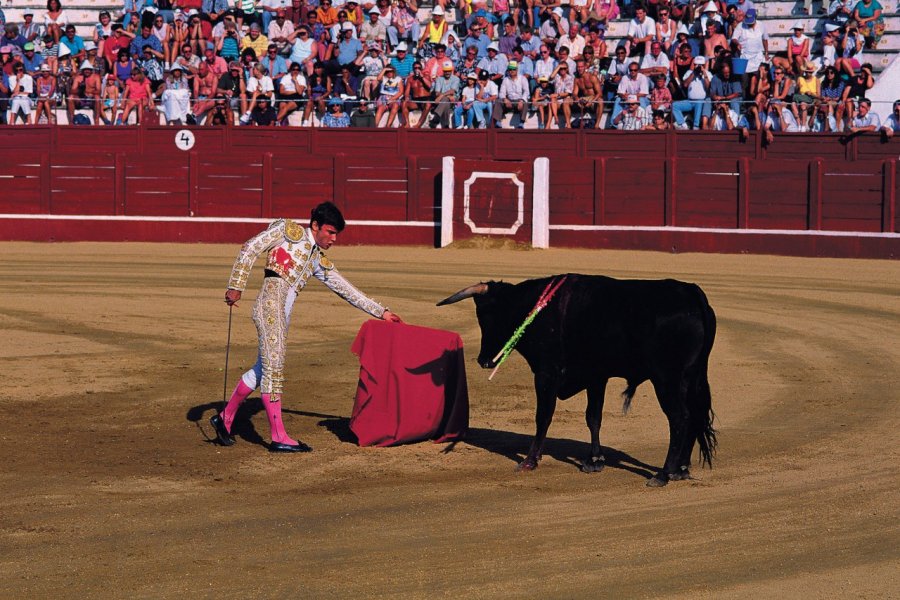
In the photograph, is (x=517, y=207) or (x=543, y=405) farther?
(x=517, y=207)

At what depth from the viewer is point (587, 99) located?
2069cm

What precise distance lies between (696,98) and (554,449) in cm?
1320

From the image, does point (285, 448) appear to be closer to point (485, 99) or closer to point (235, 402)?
point (235, 402)

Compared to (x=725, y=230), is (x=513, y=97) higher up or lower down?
higher up

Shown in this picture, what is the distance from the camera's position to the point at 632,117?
68.2 ft

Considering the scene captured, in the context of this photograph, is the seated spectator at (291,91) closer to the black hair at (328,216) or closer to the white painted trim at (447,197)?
the white painted trim at (447,197)

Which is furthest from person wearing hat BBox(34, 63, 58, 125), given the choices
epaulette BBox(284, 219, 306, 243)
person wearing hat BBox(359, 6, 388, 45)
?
epaulette BBox(284, 219, 306, 243)

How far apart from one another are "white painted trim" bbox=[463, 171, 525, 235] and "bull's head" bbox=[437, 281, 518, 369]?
529 inches

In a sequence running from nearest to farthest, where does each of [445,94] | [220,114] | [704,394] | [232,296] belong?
[704,394] → [232,296] → [445,94] → [220,114]

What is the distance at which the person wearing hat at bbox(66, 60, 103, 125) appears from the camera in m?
21.9

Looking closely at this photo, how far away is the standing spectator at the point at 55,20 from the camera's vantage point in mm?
22922

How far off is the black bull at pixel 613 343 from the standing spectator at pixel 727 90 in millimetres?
13104

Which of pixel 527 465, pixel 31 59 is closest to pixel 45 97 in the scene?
pixel 31 59

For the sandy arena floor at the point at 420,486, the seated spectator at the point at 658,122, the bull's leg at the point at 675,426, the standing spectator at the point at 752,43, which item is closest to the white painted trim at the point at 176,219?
the seated spectator at the point at 658,122
